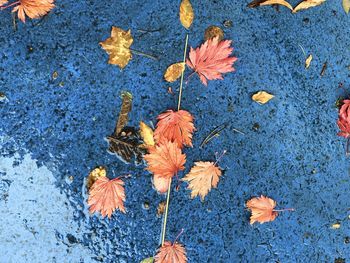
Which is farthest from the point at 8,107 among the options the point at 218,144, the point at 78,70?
the point at 218,144

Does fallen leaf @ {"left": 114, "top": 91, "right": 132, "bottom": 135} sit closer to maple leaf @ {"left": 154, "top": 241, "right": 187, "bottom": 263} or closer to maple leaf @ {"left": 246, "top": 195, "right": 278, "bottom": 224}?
maple leaf @ {"left": 154, "top": 241, "right": 187, "bottom": 263}

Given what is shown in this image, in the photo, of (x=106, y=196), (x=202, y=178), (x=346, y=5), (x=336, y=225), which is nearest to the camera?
(x=106, y=196)

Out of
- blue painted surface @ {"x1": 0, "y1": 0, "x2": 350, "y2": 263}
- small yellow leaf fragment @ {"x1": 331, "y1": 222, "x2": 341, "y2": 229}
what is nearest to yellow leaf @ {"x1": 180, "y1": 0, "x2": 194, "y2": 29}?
blue painted surface @ {"x1": 0, "y1": 0, "x2": 350, "y2": 263}

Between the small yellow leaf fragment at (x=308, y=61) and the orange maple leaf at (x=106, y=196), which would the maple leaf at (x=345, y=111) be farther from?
the orange maple leaf at (x=106, y=196)

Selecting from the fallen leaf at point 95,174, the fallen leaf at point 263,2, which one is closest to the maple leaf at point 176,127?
the fallen leaf at point 95,174

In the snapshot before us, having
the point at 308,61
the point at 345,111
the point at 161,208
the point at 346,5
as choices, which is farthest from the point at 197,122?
the point at 346,5

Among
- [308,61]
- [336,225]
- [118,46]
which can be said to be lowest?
[336,225]

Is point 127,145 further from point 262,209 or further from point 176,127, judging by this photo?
point 262,209
